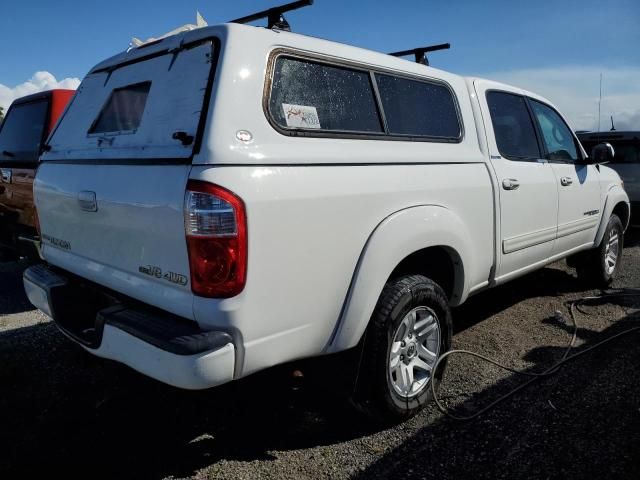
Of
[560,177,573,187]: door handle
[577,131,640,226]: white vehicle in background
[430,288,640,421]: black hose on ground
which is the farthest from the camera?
[577,131,640,226]: white vehicle in background

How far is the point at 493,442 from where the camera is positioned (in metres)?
2.64

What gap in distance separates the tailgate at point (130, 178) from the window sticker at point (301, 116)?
36 centimetres

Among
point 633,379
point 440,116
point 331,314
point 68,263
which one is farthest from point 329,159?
point 633,379

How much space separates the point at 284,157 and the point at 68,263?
1.48 m

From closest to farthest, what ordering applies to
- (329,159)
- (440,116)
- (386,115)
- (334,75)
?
(329,159)
(334,75)
(386,115)
(440,116)

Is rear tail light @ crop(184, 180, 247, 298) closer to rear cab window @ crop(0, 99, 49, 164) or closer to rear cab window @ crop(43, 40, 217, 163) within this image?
rear cab window @ crop(43, 40, 217, 163)

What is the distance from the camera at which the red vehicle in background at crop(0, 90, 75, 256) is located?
4891 millimetres

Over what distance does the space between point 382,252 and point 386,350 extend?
508 mm

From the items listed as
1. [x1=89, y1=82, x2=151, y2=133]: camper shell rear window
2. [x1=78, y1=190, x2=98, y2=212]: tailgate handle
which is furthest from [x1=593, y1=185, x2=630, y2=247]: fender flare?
[x1=78, y1=190, x2=98, y2=212]: tailgate handle

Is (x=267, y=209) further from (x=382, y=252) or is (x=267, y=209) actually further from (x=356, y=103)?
(x=356, y=103)

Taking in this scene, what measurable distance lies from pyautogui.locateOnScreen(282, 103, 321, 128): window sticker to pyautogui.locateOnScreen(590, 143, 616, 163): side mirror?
3.16m

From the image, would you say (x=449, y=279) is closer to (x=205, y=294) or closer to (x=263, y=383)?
(x=263, y=383)

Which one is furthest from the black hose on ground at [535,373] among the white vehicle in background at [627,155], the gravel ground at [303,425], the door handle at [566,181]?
the white vehicle in background at [627,155]

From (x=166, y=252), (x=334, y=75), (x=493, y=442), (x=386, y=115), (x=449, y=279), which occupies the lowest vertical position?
(x=493, y=442)
